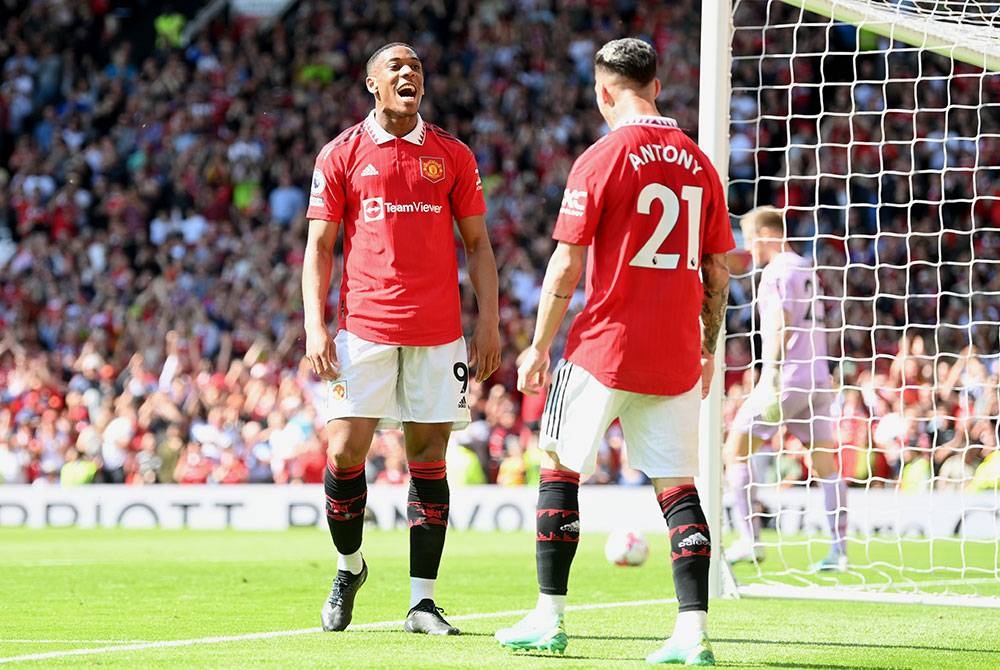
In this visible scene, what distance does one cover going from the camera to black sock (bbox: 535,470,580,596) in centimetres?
579

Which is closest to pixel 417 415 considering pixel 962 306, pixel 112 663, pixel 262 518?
pixel 112 663

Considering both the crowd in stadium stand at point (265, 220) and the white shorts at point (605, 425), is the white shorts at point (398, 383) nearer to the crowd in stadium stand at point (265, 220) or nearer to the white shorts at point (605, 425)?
the white shorts at point (605, 425)

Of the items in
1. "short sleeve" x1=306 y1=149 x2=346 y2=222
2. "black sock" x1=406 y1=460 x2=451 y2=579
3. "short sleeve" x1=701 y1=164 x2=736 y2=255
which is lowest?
"black sock" x1=406 y1=460 x2=451 y2=579

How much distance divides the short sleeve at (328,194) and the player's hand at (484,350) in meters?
0.77

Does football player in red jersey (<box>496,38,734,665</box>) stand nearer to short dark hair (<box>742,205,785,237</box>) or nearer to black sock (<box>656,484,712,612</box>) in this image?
black sock (<box>656,484,712,612</box>)

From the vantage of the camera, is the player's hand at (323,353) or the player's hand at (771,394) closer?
the player's hand at (323,353)

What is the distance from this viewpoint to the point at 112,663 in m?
5.52

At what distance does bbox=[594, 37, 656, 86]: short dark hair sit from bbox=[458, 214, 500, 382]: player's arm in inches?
48.5

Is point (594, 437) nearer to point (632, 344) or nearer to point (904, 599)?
point (632, 344)

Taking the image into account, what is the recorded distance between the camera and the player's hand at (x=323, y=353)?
21.3ft

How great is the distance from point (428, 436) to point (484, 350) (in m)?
0.44

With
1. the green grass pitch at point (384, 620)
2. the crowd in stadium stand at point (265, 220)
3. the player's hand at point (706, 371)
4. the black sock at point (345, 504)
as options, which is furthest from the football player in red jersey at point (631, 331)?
the crowd in stadium stand at point (265, 220)

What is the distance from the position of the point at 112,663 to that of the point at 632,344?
214 centimetres

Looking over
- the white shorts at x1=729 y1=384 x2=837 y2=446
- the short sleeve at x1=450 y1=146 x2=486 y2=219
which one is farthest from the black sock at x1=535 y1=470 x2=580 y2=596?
the white shorts at x1=729 y1=384 x2=837 y2=446
